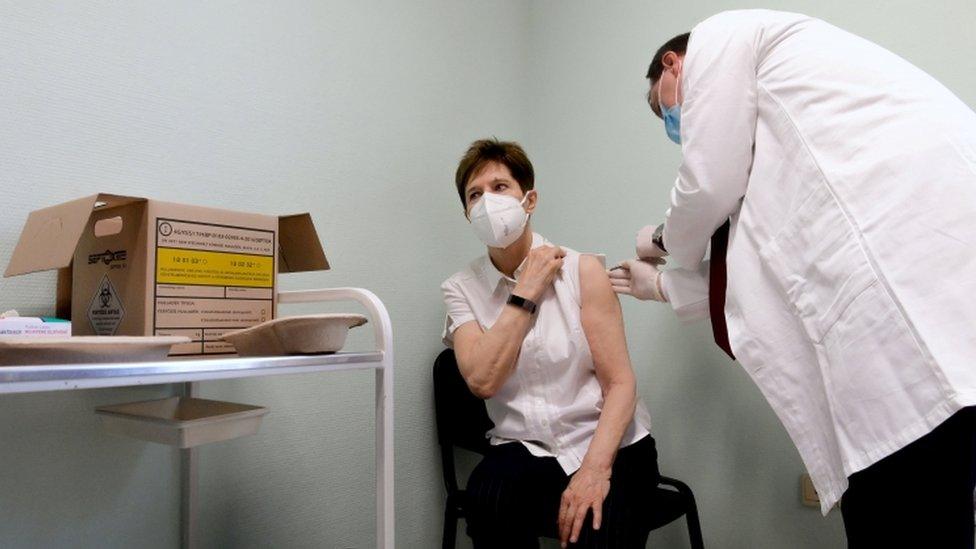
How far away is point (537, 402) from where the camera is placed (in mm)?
1484

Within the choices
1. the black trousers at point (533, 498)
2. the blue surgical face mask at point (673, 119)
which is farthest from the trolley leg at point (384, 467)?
the blue surgical face mask at point (673, 119)

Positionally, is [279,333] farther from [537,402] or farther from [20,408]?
[537,402]

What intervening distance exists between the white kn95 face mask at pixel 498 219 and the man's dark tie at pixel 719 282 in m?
0.47

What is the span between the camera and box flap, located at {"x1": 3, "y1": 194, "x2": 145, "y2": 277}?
897 millimetres

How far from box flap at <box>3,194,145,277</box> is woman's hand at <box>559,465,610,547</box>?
3.21 ft

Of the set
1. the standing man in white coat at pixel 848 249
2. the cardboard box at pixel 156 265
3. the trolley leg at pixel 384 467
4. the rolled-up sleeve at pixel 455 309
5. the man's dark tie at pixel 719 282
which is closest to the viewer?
the standing man in white coat at pixel 848 249

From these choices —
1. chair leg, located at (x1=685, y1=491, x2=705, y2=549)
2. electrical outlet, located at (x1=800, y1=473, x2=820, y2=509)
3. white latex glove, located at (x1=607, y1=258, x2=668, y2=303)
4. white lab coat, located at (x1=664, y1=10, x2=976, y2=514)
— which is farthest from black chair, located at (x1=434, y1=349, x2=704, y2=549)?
white lab coat, located at (x1=664, y1=10, x2=976, y2=514)

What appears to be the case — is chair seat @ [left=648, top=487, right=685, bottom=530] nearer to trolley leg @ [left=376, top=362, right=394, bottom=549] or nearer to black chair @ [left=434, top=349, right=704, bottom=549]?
black chair @ [left=434, top=349, right=704, bottom=549]

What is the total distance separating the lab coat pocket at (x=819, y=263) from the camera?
915 mm

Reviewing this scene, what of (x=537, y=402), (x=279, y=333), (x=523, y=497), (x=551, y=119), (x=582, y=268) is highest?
(x=551, y=119)

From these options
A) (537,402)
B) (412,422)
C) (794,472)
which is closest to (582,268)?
(537,402)

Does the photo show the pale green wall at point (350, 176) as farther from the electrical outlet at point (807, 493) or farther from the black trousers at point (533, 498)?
the black trousers at point (533, 498)

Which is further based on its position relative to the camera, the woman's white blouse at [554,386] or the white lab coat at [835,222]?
the woman's white blouse at [554,386]

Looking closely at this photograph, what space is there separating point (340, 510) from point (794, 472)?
1221mm
